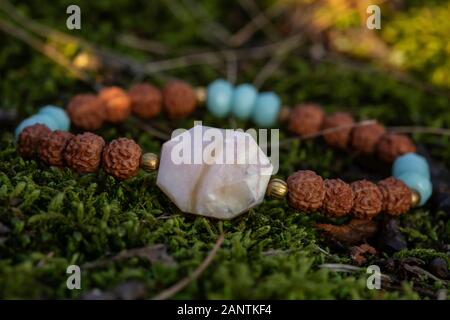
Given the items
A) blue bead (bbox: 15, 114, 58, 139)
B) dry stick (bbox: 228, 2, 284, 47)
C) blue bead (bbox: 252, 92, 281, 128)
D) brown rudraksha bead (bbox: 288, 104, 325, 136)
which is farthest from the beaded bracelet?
dry stick (bbox: 228, 2, 284, 47)

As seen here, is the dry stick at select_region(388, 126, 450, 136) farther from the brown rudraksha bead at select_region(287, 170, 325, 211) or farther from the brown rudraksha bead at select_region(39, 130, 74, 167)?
the brown rudraksha bead at select_region(39, 130, 74, 167)

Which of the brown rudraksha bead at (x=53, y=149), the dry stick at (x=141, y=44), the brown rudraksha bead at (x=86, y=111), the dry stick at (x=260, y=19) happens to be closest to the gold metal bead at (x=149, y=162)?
the brown rudraksha bead at (x=53, y=149)

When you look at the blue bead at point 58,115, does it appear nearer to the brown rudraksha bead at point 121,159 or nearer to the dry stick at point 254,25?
the brown rudraksha bead at point 121,159

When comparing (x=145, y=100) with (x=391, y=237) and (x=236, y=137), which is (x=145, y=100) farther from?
(x=391, y=237)

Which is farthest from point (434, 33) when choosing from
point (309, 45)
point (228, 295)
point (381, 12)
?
point (228, 295)

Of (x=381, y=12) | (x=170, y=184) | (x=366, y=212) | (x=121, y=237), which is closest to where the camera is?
(x=121, y=237)

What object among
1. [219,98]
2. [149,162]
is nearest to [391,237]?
[149,162]

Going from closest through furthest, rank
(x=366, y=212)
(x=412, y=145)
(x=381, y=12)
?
(x=366, y=212) → (x=412, y=145) → (x=381, y=12)
